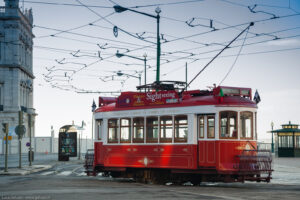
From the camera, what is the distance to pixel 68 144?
156 feet

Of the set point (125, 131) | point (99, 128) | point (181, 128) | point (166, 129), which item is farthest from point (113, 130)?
point (181, 128)

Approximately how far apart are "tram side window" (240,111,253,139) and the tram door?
1004mm

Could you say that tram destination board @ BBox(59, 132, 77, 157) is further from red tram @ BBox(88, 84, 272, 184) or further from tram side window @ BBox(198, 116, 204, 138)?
tram side window @ BBox(198, 116, 204, 138)

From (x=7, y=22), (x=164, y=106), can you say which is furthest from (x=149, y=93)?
(x=7, y=22)

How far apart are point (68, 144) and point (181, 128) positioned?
2969 centimetres

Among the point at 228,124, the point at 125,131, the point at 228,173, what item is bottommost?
the point at 228,173

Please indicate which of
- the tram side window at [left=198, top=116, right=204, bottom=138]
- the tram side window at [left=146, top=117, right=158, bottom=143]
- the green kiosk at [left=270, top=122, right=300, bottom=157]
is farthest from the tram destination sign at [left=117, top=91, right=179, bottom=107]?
the green kiosk at [left=270, top=122, right=300, bottom=157]

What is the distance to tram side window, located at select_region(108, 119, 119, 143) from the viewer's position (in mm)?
21406

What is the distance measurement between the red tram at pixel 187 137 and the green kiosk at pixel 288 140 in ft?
94.8

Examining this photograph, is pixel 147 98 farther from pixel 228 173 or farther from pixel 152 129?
pixel 228 173

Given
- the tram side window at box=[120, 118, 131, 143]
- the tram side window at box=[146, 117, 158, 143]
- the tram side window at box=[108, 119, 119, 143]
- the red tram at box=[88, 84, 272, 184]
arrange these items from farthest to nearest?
the tram side window at box=[108, 119, 119, 143] < the tram side window at box=[120, 118, 131, 143] < the tram side window at box=[146, 117, 158, 143] < the red tram at box=[88, 84, 272, 184]

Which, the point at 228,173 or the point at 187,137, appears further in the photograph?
the point at 187,137

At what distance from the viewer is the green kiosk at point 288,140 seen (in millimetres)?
47844

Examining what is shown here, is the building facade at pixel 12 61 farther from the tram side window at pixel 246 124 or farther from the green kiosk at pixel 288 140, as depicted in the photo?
the tram side window at pixel 246 124
